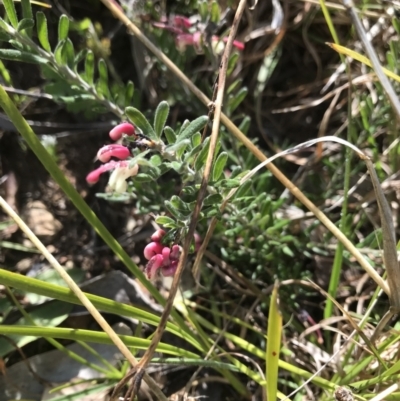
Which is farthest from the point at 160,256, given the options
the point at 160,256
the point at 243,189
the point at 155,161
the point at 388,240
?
the point at 388,240

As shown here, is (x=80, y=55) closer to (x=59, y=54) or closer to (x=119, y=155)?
(x=59, y=54)

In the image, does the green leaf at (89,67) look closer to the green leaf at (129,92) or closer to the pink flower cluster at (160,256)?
the green leaf at (129,92)

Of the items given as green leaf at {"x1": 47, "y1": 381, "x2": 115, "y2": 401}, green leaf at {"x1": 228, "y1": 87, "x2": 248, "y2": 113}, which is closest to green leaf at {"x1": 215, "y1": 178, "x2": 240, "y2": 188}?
green leaf at {"x1": 228, "y1": 87, "x2": 248, "y2": 113}

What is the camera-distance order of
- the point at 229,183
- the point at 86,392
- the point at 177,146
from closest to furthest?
1. the point at 177,146
2. the point at 229,183
3. the point at 86,392

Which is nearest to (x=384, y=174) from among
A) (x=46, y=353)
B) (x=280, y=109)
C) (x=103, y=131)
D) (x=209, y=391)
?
(x=280, y=109)

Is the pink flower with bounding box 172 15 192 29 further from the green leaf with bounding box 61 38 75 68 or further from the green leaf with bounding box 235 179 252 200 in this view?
the green leaf with bounding box 235 179 252 200

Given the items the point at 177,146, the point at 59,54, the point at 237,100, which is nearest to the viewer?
the point at 177,146
